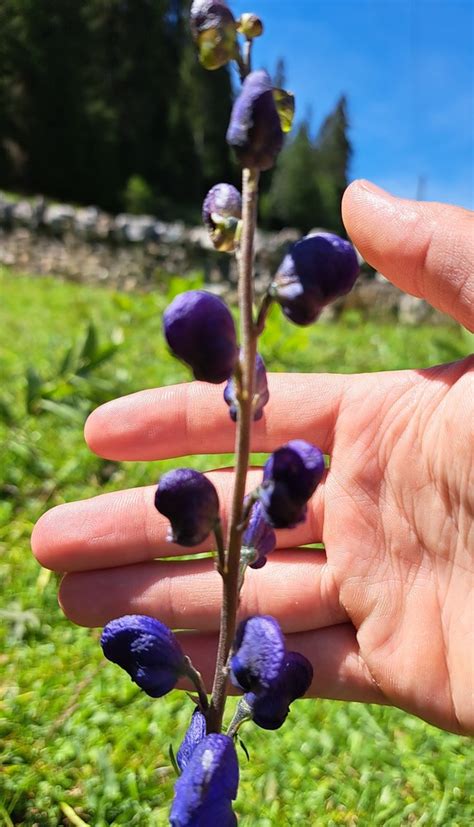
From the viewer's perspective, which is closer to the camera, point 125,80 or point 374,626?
point 374,626

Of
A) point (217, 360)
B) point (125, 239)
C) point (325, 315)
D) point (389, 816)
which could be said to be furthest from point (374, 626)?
point (125, 239)

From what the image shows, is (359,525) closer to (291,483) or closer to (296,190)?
(291,483)

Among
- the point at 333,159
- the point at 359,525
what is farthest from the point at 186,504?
the point at 333,159

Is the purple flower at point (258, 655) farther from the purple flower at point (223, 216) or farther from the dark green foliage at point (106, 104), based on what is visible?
the dark green foliage at point (106, 104)

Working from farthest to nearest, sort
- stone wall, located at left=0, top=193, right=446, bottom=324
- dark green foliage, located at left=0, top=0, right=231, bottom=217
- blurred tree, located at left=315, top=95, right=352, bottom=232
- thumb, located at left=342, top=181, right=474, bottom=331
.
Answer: blurred tree, located at left=315, top=95, right=352, bottom=232
dark green foliage, located at left=0, top=0, right=231, bottom=217
stone wall, located at left=0, top=193, right=446, bottom=324
thumb, located at left=342, top=181, right=474, bottom=331

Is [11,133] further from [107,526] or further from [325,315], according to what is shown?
[107,526]

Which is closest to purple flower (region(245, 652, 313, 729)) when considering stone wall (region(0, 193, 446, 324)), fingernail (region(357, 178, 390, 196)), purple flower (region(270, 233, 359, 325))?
purple flower (region(270, 233, 359, 325))

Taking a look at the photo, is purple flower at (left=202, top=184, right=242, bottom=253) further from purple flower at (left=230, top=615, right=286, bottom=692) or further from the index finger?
the index finger
